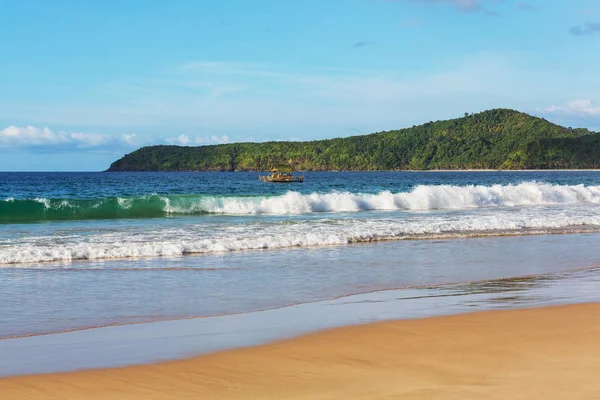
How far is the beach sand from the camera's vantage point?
18.2 feet

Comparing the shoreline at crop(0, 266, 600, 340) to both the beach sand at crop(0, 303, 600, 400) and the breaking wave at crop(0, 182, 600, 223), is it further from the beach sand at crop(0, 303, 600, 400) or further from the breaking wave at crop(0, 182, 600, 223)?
the breaking wave at crop(0, 182, 600, 223)

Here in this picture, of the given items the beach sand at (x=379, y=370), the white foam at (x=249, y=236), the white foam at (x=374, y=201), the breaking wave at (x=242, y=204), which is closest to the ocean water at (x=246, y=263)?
the white foam at (x=249, y=236)

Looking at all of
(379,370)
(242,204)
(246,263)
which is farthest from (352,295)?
(242,204)

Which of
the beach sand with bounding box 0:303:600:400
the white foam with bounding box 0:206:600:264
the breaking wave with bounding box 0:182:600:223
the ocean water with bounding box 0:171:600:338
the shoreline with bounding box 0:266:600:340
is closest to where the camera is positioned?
the beach sand with bounding box 0:303:600:400

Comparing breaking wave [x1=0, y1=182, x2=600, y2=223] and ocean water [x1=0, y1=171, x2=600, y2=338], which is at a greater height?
breaking wave [x1=0, y1=182, x2=600, y2=223]

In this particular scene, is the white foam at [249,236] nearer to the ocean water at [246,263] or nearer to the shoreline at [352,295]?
the ocean water at [246,263]

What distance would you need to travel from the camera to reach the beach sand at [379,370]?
5.56 meters

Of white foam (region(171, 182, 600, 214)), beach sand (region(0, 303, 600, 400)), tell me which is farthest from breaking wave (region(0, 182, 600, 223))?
beach sand (region(0, 303, 600, 400))

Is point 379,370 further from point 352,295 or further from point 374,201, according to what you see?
point 374,201

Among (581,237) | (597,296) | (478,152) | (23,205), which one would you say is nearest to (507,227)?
(581,237)

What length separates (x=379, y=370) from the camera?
6254mm

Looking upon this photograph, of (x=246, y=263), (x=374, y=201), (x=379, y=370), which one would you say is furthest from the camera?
(x=374, y=201)

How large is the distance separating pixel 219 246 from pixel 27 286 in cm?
596

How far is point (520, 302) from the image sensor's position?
9625 millimetres
